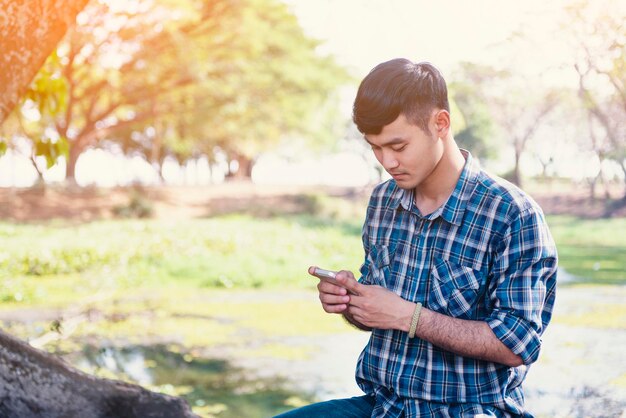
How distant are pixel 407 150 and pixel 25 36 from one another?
165 centimetres

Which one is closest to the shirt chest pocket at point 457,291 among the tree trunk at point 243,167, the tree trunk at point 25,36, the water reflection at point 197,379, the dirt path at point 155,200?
the tree trunk at point 25,36

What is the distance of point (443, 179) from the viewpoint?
6.88 ft

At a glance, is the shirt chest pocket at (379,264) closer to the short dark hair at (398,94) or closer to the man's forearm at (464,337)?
the man's forearm at (464,337)

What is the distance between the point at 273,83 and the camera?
81.4ft

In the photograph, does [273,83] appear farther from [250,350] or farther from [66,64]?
[250,350]

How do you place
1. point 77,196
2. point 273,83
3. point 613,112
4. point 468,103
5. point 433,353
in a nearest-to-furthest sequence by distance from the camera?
point 433,353, point 613,112, point 468,103, point 77,196, point 273,83

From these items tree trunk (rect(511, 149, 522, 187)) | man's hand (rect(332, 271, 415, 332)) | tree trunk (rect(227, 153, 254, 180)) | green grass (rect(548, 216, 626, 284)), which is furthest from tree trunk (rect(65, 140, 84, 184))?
man's hand (rect(332, 271, 415, 332))

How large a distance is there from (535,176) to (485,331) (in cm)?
1588

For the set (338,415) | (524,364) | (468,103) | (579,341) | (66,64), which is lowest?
(579,341)

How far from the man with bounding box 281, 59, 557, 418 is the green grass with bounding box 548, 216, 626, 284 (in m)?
9.72

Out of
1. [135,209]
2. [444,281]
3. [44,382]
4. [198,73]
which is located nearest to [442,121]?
[444,281]

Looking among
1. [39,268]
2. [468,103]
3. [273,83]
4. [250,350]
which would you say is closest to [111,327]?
[250,350]

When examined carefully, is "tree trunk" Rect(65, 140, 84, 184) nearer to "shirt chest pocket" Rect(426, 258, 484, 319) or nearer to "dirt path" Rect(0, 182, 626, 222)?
"dirt path" Rect(0, 182, 626, 222)

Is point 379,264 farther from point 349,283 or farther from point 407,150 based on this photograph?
point 407,150
